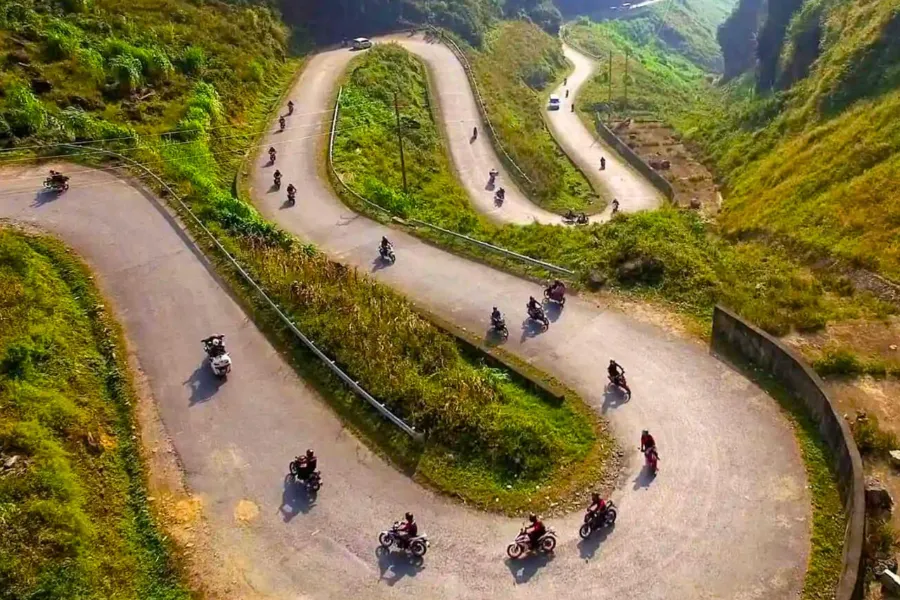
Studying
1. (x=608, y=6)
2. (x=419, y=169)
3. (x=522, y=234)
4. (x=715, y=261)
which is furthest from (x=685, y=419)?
(x=608, y=6)

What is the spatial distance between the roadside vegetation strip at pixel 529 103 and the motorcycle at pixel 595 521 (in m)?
33.2

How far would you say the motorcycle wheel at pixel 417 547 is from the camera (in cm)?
1513

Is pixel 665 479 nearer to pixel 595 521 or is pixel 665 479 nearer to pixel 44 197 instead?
pixel 595 521

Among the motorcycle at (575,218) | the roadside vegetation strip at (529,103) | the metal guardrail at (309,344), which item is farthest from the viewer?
the roadside vegetation strip at (529,103)

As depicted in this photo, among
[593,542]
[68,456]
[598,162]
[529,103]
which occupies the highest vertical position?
[593,542]

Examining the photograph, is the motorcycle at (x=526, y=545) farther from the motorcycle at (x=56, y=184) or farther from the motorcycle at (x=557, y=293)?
the motorcycle at (x=56, y=184)

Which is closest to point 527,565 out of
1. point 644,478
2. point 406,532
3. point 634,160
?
point 406,532

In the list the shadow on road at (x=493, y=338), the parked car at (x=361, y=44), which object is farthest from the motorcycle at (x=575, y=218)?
the parked car at (x=361, y=44)

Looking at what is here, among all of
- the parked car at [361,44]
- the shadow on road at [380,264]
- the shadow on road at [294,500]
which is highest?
the parked car at [361,44]

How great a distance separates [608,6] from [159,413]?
7224 inches

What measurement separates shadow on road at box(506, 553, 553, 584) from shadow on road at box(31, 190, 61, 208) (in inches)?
1053

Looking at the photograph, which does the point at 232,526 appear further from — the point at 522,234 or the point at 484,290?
the point at 522,234

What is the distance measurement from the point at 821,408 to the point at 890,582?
5.18m

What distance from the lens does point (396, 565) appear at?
49.7 ft
